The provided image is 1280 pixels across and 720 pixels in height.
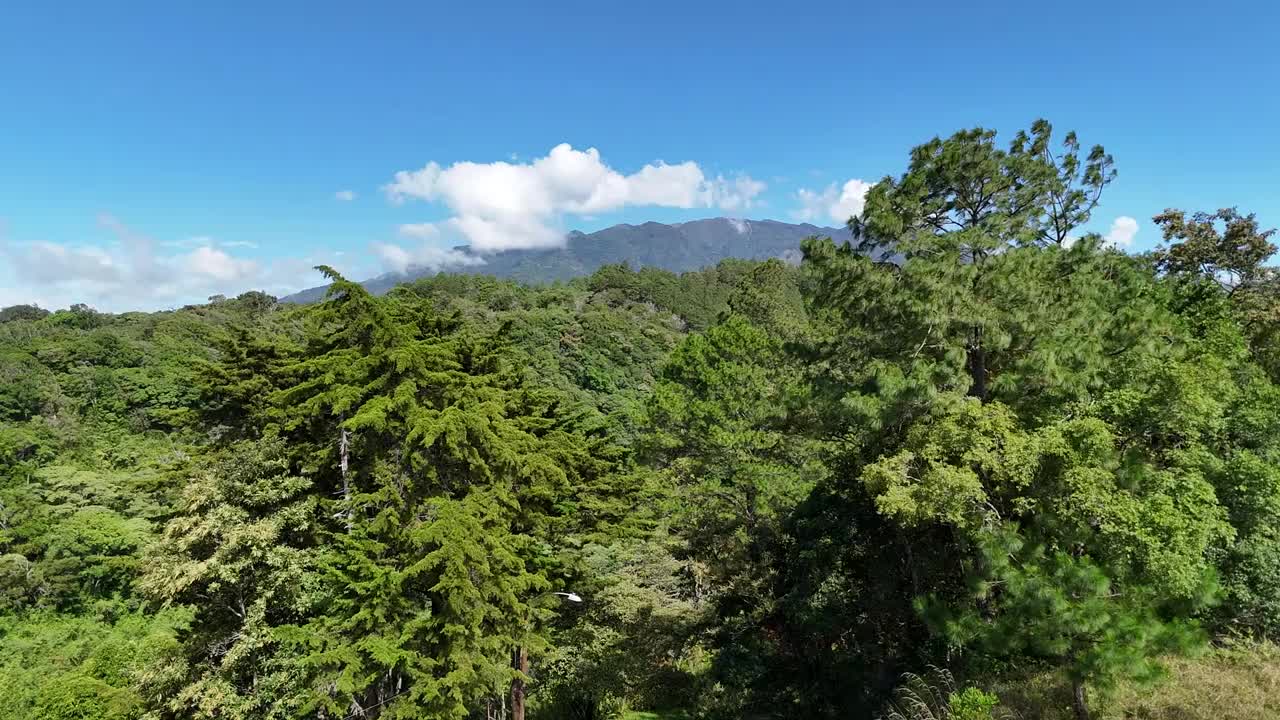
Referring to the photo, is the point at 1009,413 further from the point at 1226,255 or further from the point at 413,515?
the point at 1226,255

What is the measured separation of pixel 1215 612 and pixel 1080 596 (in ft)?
12.6

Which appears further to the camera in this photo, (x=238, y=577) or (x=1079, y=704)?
(x=238, y=577)

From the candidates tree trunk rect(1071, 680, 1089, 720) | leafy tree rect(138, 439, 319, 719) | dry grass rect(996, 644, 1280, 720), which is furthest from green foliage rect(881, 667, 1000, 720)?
leafy tree rect(138, 439, 319, 719)

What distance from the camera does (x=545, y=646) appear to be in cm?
1370

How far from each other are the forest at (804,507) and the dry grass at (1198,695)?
5cm

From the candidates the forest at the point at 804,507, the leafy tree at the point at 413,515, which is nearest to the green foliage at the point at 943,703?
the forest at the point at 804,507

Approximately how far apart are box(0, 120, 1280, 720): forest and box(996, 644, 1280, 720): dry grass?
2.0 inches

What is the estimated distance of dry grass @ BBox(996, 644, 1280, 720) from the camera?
7797 mm

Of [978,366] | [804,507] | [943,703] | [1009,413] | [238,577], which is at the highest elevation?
[978,366]

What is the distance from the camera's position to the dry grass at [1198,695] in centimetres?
780

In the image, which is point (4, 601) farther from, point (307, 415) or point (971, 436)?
point (971, 436)

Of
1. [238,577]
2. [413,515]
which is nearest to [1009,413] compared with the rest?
[413,515]

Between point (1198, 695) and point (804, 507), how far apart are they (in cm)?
720

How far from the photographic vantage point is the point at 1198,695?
27.1 feet
